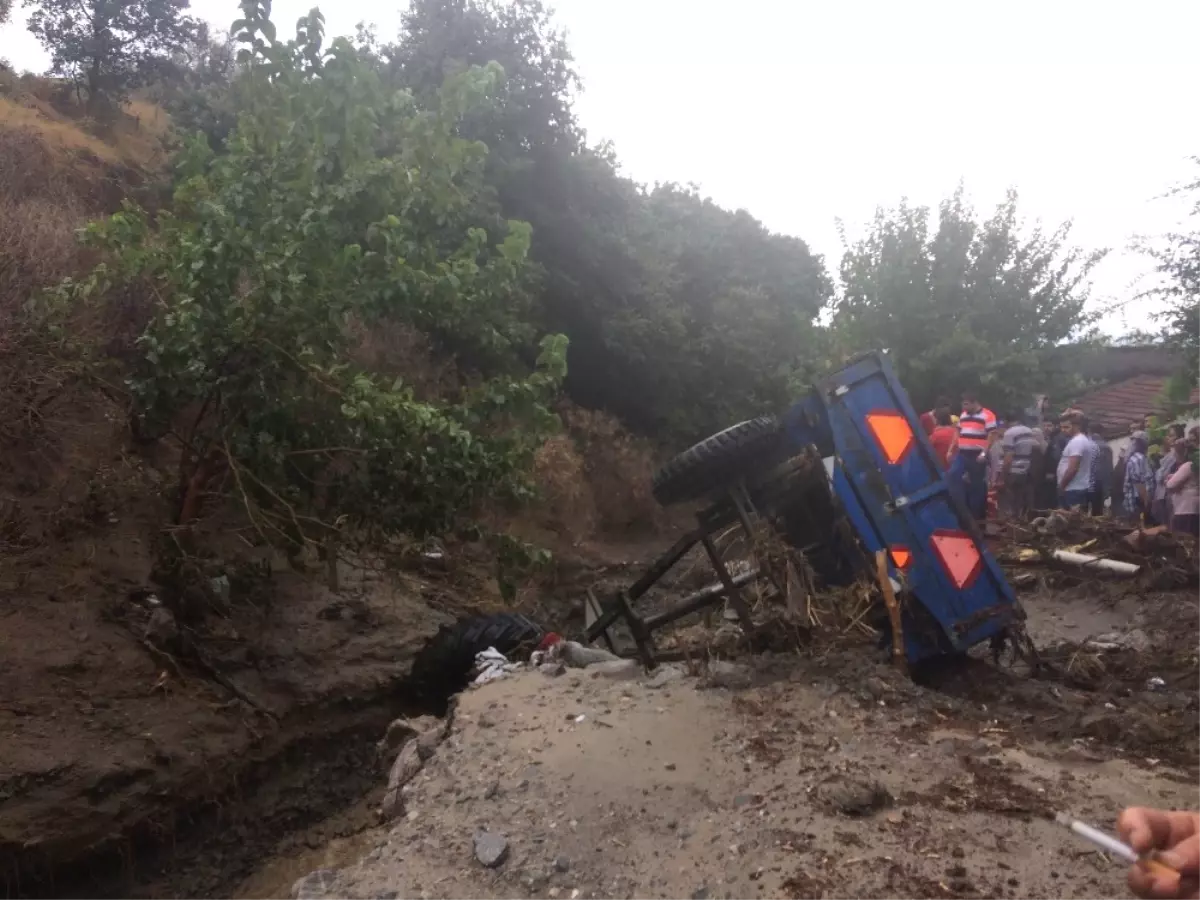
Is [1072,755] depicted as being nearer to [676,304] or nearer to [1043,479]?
[1043,479]

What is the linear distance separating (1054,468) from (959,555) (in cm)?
589

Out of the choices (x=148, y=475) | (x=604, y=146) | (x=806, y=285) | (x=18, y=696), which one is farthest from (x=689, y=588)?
(x=806, y=285)

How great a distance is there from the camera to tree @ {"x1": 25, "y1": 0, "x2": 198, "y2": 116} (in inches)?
593

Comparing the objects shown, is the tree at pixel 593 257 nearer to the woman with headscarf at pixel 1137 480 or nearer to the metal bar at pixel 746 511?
the woman with headscarf at pixel 1137 480

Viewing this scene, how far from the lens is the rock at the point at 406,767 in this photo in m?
4.87

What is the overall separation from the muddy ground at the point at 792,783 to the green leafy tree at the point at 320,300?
1.72 metres

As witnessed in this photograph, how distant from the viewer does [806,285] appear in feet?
71.7

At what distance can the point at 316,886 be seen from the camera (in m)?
3.68

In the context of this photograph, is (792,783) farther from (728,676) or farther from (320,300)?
(320,300)

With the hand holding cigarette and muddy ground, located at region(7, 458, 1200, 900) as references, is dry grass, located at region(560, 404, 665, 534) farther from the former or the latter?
the hand holding cigarette

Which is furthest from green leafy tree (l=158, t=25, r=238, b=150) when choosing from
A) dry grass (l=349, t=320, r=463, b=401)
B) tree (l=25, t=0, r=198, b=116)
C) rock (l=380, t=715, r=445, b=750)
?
rock (l=380, t=715, r=445, b=750)

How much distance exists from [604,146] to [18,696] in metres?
13.5

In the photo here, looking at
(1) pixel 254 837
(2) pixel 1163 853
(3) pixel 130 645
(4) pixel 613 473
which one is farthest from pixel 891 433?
(4) pixel 613 473

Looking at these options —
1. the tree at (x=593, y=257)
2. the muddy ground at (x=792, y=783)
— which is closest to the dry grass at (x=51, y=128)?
the tree at (x=593, y=257)
